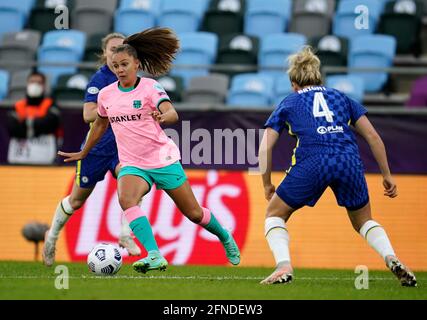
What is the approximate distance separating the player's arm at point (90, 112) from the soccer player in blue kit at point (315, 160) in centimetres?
217

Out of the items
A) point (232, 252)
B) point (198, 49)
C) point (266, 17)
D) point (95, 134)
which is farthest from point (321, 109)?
point (266, 17)

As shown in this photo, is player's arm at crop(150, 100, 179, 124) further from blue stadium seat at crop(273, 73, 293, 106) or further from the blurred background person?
blue stadium seat at crop(273, 73, 293, 106)

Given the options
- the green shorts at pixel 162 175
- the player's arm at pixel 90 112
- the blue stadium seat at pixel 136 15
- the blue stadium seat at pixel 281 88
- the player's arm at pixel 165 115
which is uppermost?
the blue stadium seat at pixel 136 15

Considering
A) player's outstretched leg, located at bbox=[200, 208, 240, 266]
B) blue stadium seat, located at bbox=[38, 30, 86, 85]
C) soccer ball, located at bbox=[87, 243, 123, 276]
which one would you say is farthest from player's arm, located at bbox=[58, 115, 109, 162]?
blue stadium seat, located at bbox=[38, 30, 86, 85]

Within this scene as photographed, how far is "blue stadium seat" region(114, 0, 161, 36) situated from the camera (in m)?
17.9

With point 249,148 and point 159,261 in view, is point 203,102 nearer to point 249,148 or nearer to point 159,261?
point 249,148

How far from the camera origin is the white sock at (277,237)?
852 cm

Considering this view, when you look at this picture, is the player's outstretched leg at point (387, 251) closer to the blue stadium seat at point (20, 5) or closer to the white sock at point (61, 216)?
the white sock at point (61, 216)

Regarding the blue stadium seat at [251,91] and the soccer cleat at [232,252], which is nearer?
the soccer cleat at [232,252]

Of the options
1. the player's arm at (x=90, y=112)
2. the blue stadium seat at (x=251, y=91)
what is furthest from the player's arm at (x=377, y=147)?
the blue stadium seat at (x=251, y=91)

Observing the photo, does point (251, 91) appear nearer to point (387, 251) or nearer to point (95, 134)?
point (95, 134)

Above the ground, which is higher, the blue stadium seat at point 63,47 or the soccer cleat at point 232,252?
the blue stadium seat at point 63,47

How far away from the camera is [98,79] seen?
A: 410 inches

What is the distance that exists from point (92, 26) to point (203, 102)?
142 inches
